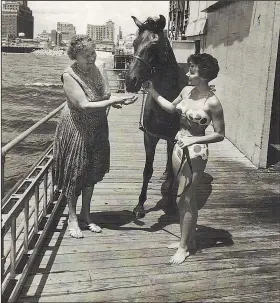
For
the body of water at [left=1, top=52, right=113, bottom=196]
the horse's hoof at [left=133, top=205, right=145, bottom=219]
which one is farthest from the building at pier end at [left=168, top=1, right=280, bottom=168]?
the horse's hoof at [left=133, top=205, right=145, bottom=219]

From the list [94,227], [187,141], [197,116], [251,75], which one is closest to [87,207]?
[94,227]

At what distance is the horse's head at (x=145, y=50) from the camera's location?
396 cm

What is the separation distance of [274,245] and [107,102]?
86.2 inches

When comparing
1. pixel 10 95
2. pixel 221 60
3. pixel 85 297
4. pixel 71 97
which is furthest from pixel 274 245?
pixel 10 95

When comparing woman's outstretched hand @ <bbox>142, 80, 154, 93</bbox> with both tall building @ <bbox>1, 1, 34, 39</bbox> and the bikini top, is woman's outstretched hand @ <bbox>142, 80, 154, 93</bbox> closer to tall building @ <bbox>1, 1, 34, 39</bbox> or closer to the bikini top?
the bikini top

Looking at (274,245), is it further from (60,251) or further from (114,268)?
(60,251)

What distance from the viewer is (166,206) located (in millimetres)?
5176

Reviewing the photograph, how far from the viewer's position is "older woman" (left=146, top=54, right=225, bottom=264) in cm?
335

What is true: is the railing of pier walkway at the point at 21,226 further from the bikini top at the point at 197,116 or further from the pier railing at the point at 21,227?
the bikini top at the point at 197,116

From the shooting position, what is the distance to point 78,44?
12.1 feet

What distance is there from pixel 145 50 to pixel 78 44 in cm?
66

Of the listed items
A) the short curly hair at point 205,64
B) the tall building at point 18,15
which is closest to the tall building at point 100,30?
the short curly hair at point 205,64

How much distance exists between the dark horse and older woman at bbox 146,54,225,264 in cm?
43

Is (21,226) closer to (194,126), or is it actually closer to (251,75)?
(194,126)
